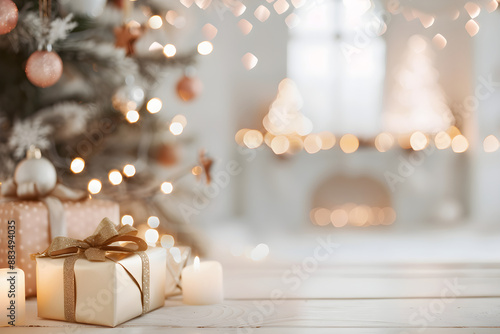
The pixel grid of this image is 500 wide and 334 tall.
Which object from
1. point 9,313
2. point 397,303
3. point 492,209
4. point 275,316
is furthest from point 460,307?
point 492,209

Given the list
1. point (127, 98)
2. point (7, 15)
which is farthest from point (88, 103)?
point (7, 15)

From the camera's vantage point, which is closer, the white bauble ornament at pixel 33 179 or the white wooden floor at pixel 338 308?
the white wooden floor at pixel 338 308

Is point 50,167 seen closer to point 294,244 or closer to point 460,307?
point 460,307

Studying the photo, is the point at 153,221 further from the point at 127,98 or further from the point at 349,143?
the point at 349,143

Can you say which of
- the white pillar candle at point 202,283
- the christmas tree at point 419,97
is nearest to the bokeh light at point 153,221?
the white pillar candle at point 202,283

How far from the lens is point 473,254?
2.33 m

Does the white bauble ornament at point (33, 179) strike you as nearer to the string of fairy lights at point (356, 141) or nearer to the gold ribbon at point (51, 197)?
the gold ribbon at point (51, 197)

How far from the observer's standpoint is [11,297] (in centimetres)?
93

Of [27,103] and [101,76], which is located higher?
[101,76]

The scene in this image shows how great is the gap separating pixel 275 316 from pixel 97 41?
3.54 ft

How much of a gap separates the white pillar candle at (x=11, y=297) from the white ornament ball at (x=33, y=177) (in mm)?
246

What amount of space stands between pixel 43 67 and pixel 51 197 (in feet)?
0.98

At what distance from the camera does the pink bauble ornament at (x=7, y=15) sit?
1.09m

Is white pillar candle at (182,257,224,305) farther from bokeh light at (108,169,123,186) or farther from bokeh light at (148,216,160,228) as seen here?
bokeh light at (148,216,160,228)
